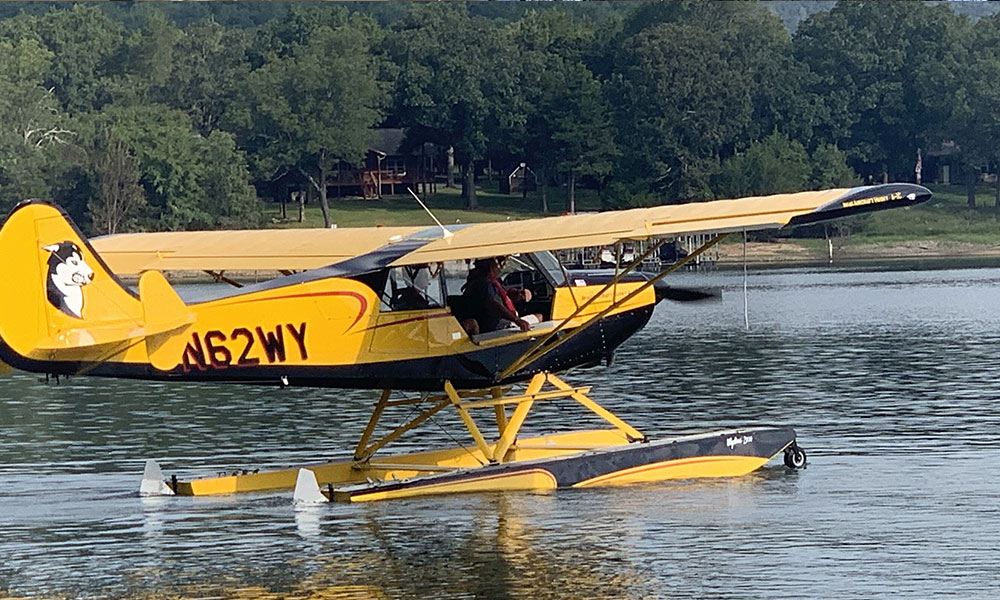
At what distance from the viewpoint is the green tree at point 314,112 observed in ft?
310

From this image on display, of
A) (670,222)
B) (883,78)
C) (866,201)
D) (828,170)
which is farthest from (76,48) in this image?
(866,201)

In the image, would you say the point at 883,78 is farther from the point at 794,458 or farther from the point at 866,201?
the point at 866,201

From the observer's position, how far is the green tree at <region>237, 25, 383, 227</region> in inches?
3716

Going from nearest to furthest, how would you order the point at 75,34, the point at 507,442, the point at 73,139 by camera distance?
the point at 507,442 → the point at 73,139 → the point at 75,34

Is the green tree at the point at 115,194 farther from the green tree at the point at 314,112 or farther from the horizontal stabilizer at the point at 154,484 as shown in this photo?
the horizontal stabilizer at the point at 154,484

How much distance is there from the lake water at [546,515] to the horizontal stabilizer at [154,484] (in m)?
0.27

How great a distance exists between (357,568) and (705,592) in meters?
2.63

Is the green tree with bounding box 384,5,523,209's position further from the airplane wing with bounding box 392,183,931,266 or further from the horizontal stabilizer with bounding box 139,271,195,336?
the horizontal stabilizer with bounding box 139,271,195,336

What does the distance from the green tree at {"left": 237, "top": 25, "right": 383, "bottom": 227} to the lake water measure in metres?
68.9

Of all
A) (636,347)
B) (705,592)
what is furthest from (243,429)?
(636,347)

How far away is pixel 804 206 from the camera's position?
13773 mm

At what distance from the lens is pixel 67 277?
556 inches

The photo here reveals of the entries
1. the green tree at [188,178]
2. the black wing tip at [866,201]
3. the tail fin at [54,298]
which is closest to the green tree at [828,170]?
the green tree at [188,178]

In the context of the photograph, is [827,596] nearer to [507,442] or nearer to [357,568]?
[357,568]
